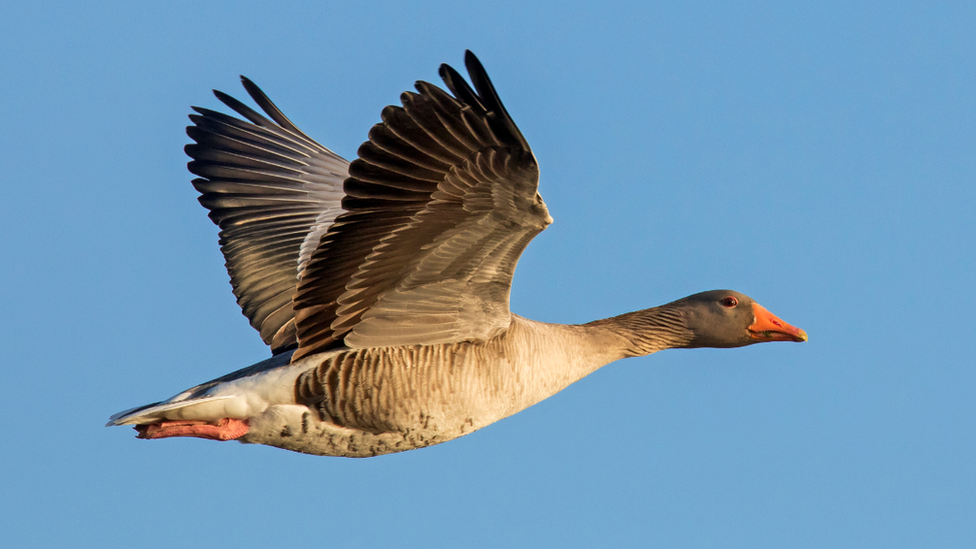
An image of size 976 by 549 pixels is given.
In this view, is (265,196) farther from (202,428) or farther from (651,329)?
(651,329)

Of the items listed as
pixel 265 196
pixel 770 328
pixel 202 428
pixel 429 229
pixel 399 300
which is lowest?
pixel 202 428

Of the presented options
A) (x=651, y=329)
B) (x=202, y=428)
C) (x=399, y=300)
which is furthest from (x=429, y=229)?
(x=651, y=329)

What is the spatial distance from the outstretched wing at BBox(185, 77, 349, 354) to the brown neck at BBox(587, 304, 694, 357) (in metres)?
2.89

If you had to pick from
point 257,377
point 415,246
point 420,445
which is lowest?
point 420,445

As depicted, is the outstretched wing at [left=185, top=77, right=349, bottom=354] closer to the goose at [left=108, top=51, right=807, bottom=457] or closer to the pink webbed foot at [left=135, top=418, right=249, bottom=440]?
the goose at [left=108, top=51, right=807, bottom=457]

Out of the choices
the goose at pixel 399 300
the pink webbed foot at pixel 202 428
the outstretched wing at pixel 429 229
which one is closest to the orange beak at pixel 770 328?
the goose at pixel 399 300

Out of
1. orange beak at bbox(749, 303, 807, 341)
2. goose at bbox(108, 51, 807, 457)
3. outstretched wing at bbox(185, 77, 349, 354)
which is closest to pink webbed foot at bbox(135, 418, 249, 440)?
goose at bbox(108, 51, 807, 457)

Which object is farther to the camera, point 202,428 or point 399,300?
point 202,428

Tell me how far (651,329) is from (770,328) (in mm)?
Answer: 1158

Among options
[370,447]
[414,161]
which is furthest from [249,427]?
[414,161]

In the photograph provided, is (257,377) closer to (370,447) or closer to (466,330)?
(370,447)

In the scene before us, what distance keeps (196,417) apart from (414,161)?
2936mm

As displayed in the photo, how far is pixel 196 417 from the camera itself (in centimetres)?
741

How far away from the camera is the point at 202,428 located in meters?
7.39
